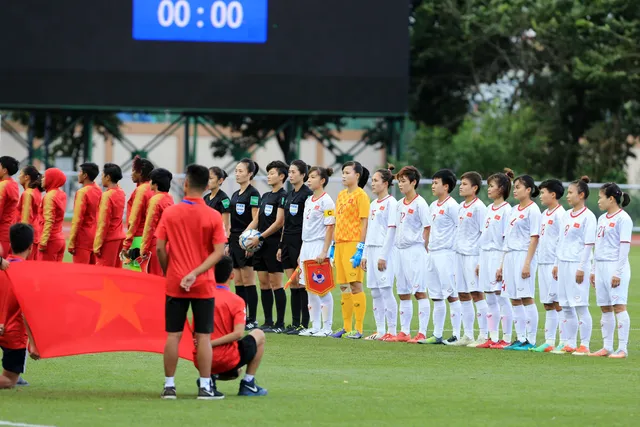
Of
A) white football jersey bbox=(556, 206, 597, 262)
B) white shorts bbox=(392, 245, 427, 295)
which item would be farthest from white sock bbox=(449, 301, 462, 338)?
white football jersey bbox=(556, 206, 597, 262)

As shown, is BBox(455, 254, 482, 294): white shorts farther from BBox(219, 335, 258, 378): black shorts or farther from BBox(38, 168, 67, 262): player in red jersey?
BBox(219, 335, 258, 378): black shorts

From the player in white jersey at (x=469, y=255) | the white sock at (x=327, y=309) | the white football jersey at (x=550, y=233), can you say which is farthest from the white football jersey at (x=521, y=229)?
the white sock at (x=327, y=309)

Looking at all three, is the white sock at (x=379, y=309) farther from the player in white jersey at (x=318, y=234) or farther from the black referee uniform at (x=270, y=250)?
the black referee uniform at (x=270, y=250)

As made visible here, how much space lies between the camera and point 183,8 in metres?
33.1

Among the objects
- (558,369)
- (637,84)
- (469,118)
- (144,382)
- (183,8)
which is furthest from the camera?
(469,118)

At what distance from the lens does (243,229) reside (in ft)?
53.2

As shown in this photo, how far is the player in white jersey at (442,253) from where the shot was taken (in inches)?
575

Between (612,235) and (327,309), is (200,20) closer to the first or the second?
(327,309)

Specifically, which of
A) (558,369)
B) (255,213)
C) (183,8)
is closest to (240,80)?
(183,8)

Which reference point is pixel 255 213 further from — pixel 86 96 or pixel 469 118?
pixel 469 118

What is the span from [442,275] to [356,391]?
14.1ft

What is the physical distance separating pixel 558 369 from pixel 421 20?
111 ft

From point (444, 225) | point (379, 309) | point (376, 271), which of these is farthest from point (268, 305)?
point (444, 225)

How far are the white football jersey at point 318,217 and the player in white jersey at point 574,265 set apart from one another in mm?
2855
